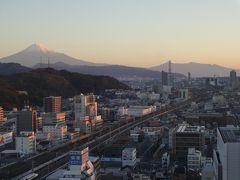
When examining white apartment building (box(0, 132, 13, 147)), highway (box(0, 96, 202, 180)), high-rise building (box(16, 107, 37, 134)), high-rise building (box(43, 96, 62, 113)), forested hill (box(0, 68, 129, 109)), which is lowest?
highway (box(0, 96, 202, 180))

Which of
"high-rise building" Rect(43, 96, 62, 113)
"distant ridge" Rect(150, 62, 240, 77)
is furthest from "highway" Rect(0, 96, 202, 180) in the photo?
"distant ridge" Rect(150, 62, 240, 77)

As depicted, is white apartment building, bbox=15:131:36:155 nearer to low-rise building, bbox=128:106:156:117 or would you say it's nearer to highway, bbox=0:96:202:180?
highway, bbox=0:96:202:180

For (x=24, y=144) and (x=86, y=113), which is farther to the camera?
(x=86, y=113)

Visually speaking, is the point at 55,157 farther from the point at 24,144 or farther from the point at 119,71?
the point at 119,71

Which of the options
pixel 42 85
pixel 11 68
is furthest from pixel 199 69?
pixel 42 85

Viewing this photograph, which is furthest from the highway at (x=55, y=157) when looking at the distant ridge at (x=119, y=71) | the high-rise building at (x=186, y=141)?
the distant ridge at (x=119, y=71)

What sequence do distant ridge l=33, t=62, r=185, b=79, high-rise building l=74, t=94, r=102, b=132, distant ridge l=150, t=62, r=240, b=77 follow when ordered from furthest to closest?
distant ridge l=150, t=62, r=240, b=77, distant ridge l=33, t=62, r=185, b=79, high-rise building l=74, t=94, r=102, b=132

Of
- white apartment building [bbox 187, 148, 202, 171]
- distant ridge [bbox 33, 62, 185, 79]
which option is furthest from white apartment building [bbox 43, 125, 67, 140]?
distant ridge [bbox 33, 62, 185, 79]

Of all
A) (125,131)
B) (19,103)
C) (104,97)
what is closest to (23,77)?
(104,97)

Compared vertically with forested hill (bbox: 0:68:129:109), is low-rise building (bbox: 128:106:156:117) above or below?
below

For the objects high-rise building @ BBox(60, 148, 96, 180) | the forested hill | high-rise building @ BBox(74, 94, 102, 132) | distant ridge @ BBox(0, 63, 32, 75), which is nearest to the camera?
high-rise building @ BBox(60, 148, 96, 180)

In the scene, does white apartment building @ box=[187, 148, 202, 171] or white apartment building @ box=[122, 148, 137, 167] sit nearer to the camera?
white apartment building @ box=[187, 148, 202, 171]
